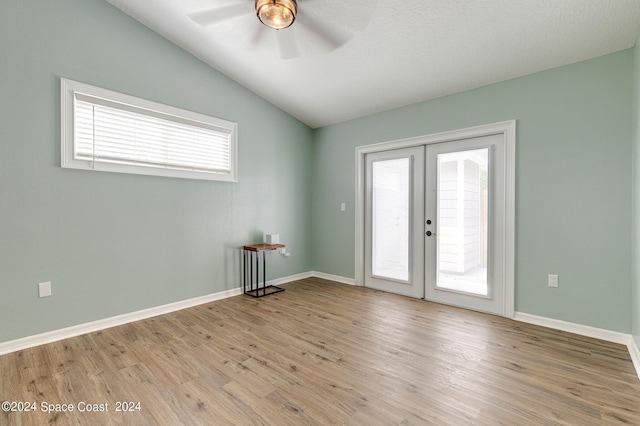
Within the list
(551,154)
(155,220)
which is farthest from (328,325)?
(551,154)

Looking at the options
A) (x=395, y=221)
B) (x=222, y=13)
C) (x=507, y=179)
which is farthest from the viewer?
(x=395, y=221)

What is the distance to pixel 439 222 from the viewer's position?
3.58m

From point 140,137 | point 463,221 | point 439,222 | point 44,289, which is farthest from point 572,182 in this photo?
point 44,289

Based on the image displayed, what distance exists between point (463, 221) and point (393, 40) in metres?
2.11

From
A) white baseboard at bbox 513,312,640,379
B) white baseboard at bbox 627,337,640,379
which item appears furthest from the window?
white baseboard at bbox 627,337,640,379

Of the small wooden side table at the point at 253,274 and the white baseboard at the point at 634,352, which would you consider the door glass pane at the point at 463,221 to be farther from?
the small wooden side table at the point at 253,274

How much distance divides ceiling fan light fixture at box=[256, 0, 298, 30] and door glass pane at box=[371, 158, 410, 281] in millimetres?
2442

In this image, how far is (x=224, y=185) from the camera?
12.5ft

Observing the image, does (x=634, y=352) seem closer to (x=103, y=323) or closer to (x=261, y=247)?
(x=261, y=247)

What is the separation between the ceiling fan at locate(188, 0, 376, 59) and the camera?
2016 millimetres

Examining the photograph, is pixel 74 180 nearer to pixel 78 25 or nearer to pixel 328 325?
pixel 78 25

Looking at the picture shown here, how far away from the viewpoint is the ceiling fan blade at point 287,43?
8.01 ft

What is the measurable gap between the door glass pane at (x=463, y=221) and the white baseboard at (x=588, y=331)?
0.45m

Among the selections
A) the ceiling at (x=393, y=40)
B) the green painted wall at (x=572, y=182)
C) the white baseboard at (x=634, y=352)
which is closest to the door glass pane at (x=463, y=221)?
the green painted wall at (x=572, y=182)
